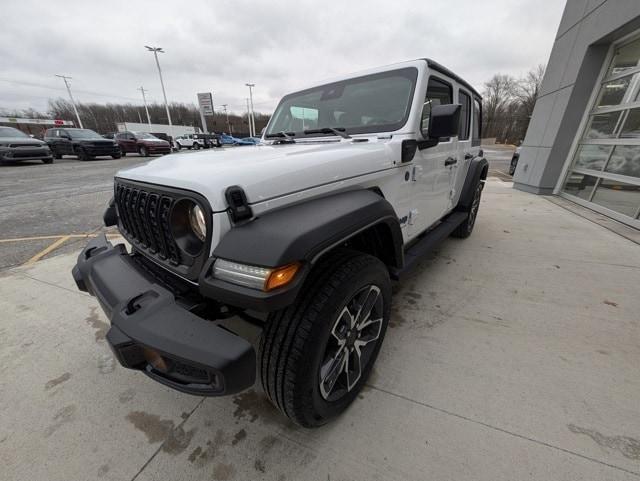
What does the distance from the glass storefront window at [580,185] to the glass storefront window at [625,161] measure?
445 mm

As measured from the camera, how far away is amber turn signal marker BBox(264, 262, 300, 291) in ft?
3.30

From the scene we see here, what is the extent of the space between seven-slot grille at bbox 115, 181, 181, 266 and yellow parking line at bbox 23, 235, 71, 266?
289cm

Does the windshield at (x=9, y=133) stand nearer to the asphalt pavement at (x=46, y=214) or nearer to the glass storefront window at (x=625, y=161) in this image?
the asphalt pavement at (x=46, y=214)

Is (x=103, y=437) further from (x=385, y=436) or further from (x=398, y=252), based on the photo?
(x=398, y=252)

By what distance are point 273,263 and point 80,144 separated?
19.5m

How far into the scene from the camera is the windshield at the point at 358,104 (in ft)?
6.81

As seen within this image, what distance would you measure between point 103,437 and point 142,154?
22.1 meters

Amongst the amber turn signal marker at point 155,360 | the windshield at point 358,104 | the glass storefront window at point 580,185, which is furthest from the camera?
the glass storefront window at point 580,185

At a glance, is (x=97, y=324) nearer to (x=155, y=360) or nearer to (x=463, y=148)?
(x=155, y=360)

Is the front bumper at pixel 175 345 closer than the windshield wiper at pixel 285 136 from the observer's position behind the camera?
Yes

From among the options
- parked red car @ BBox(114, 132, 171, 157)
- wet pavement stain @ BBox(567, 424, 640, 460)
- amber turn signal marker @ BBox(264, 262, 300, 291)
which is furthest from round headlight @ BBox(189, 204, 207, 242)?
parked red car @ BBox(114, 132, 171, 157)

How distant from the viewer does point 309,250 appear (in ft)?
3.51

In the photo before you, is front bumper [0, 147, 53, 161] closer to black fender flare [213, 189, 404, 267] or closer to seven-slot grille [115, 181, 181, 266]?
seven-slot grille [115, 181, 181, 266]

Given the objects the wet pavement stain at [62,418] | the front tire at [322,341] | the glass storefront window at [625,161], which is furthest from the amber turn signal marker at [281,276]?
the glass storefront window at [625,161]
